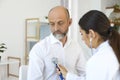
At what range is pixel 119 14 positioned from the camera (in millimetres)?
3615

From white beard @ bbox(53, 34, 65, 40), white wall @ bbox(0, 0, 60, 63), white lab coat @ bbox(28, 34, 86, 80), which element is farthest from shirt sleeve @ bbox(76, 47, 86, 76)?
white wall @ bbox(0, 0, 60, 63)

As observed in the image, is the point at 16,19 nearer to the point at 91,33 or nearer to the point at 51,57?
the point at 51,57

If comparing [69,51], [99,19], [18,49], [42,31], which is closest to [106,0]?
[42,31]

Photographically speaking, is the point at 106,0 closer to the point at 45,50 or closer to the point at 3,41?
the point at 3,41

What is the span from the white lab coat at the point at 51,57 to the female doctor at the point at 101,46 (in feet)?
1.12

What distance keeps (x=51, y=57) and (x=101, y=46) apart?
1.43 feet

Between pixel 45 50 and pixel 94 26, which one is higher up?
pixel 94 26

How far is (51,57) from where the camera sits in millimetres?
1397

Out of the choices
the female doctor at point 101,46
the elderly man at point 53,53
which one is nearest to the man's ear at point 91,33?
the female doctor at point 101,46

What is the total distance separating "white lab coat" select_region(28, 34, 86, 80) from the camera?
136cm

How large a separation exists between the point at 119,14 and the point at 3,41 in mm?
2038

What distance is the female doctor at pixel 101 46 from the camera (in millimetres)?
994

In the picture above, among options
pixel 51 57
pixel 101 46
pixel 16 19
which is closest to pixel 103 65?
pixel 101 46

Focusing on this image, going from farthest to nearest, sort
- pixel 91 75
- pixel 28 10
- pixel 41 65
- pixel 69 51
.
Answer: pixel 28 10, pixel 69 51, pixel 41 65, pixel 91 75
